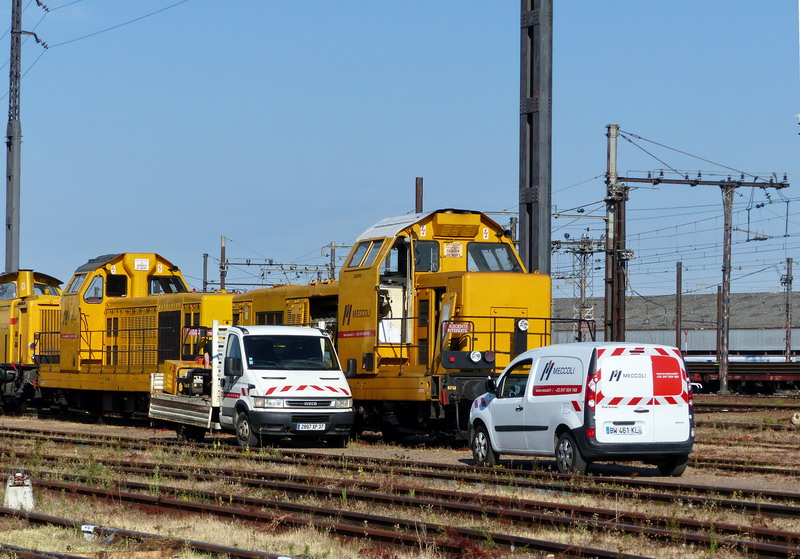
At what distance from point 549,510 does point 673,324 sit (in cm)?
9448

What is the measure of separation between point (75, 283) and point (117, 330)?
2227 mm

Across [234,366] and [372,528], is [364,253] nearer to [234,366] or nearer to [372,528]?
[234,366]

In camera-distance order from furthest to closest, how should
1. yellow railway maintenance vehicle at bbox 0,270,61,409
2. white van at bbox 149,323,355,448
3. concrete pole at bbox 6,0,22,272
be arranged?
concrete pole at bbox 6,0,22,272 < yellow railway maintenance vehicle at bbox 0,270,61,409 < white van at bbox 149,323,355,448

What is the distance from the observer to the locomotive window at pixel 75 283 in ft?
100

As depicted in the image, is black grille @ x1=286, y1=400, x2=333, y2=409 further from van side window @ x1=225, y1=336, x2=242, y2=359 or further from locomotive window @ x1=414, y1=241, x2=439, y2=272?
locomotive window @ x1=414, y1=241, x2=439, y2=272

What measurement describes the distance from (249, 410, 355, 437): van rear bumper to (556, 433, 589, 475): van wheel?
5.91 metres

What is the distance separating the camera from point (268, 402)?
20.4 m

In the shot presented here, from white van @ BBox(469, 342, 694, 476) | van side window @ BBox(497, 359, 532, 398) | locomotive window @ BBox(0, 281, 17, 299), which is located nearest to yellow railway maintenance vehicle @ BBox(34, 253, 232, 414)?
locomotive window @ BBox(0, 281, 17, 299)

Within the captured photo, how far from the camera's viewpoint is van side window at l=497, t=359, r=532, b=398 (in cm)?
1725

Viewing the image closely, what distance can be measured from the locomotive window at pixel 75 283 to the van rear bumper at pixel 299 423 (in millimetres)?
11552

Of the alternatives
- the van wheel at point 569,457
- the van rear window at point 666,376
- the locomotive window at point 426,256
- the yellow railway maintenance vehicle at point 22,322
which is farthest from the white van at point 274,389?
the yellow railway maintenance vehicle at point 22,322

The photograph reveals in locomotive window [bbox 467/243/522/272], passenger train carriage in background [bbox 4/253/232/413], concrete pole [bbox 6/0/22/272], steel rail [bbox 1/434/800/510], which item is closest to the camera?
steel rail [bbox 1/434/800/510]

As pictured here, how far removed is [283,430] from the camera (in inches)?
806

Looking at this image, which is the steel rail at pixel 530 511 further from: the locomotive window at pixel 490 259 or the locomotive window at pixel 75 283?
the locomotive window at pixel 75 283
